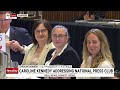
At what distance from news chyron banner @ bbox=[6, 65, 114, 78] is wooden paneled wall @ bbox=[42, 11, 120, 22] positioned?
407 mm

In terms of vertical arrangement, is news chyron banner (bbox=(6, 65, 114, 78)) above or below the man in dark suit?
below

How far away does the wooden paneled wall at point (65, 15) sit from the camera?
6.71 ft

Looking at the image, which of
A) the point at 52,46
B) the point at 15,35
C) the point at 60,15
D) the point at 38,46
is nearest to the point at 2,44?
the point at 15,35

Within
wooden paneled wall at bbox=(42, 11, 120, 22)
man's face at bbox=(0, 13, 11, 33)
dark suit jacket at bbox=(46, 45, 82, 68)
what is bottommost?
dark suit jacket at bbox=(46, 45, 82, 68)

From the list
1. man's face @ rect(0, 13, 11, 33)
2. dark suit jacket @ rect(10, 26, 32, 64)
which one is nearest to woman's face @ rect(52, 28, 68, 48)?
dark suit jacket @ rect(10, 26, 32, 64)

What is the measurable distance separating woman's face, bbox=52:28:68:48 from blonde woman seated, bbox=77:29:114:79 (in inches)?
7.1

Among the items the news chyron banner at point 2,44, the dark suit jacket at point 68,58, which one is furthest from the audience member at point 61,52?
the news chyron banner at point 2,44

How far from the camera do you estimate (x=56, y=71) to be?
6.85 ft

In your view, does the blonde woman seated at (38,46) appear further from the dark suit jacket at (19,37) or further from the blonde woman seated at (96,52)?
the blonde woman seated at (96,52)

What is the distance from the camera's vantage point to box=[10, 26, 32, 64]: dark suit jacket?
2.09m

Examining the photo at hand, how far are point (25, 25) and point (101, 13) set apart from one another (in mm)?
650

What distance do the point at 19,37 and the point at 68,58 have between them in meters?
0.46

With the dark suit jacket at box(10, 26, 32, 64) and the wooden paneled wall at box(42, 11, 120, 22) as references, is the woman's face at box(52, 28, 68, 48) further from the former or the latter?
the dark suit jacket at box(10, 26, 32, 64)
